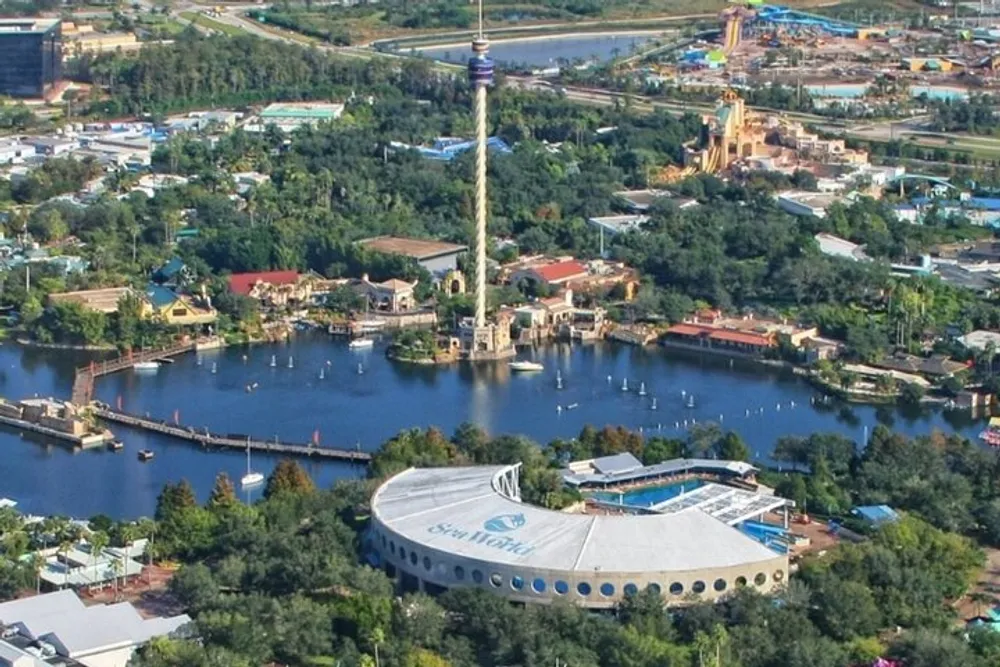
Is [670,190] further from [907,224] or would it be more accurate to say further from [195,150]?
[195,150]

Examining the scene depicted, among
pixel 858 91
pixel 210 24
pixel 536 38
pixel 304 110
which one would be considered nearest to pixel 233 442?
pixel 304 110

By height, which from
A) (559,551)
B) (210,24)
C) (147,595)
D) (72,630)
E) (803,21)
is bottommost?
(803,21)

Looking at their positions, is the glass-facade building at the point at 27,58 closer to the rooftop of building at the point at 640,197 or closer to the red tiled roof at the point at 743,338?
the rooftop of building at the point at 640,197

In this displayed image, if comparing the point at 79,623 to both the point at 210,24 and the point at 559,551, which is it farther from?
the point at 210,24

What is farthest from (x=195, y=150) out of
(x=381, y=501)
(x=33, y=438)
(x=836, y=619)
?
(x=836, y=619)

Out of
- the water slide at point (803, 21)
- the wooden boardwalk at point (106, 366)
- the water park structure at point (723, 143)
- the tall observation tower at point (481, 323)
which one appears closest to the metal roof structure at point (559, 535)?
the wooden boardwalk at point (106, 366)

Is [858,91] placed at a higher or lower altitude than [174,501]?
lower
